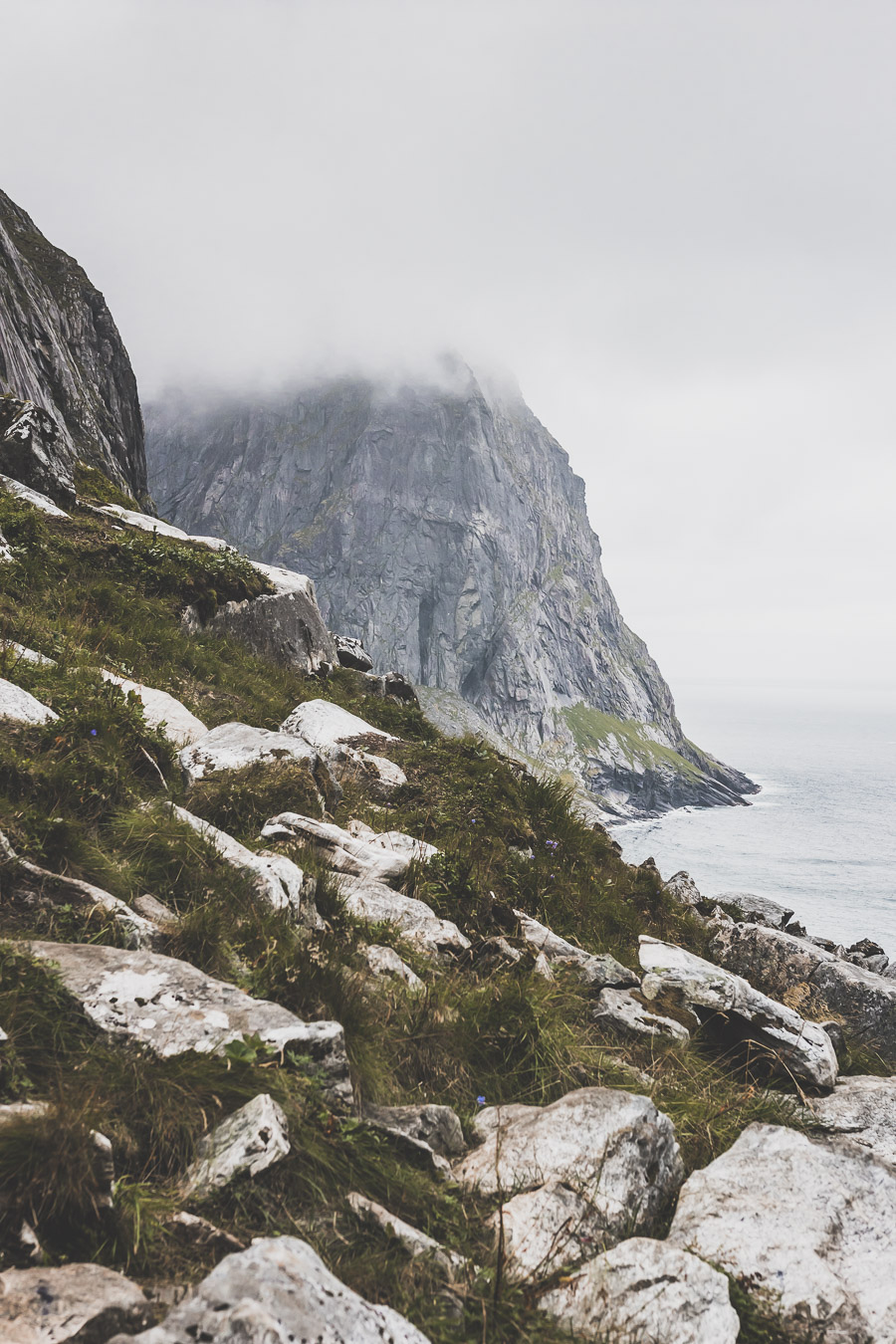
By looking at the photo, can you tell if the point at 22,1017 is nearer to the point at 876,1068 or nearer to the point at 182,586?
the point at 876,1068

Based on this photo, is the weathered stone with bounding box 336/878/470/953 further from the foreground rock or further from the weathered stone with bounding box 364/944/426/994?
the foreground rock

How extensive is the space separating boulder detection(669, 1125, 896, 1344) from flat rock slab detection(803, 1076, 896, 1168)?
1020mm

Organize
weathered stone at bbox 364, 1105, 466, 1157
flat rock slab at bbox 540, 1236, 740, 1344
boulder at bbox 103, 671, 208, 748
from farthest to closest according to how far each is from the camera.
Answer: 1. boulder at bbox 103, 671, 208, 748
2. weathered stone at bbox 364, 1105, 466, 1157
3. flat rock slab at bbox 540, 1236, 740, 1344

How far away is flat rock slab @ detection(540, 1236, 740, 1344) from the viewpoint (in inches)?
107

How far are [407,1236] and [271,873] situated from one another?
298cm

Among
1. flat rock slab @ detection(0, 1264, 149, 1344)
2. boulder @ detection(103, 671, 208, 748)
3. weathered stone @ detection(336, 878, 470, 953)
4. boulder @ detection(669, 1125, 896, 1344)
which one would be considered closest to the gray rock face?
boulder @ detection(103, 671, 208, 748)

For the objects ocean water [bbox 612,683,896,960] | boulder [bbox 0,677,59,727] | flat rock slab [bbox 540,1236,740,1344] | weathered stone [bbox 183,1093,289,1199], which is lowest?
ocean water [bbox 612,683,896,960]

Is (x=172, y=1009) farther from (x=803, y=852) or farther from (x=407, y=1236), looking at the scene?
(x=803, y=852)

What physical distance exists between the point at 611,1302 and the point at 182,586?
14638 mm

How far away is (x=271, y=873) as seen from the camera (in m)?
5.37

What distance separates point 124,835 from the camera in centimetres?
505

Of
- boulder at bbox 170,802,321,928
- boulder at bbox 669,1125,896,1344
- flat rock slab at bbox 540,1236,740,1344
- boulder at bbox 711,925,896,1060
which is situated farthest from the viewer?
boulder at bbox 711,925,896,1060

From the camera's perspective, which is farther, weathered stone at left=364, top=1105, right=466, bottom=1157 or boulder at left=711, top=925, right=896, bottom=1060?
boulder at left=711, top=925, right=896, bottom=1060

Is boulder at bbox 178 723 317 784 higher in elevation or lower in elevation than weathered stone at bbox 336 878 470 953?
higher
